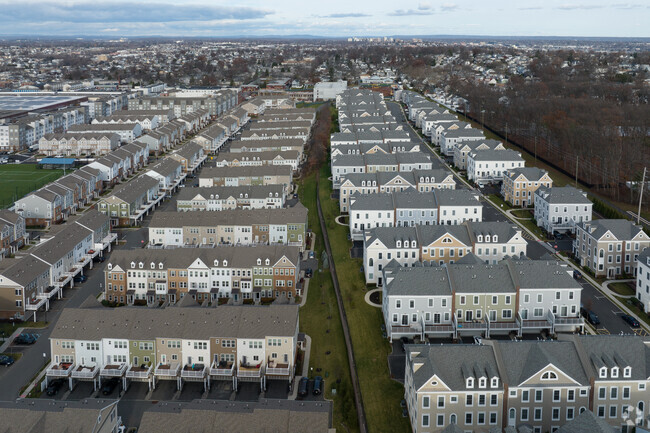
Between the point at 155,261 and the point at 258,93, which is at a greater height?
the point at 258,93

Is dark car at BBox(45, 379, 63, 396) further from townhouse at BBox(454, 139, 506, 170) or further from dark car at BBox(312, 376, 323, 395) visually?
townhouse at BBox(454, 139, 506, 170)

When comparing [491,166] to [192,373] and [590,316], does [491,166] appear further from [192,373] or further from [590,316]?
[192,373]

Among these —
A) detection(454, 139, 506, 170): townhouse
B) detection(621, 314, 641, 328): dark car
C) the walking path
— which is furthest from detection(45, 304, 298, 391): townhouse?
detection(454, 139, 506, 170): townhouse

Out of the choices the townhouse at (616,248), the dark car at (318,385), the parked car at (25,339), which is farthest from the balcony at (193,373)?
the townhouse at (616,248)

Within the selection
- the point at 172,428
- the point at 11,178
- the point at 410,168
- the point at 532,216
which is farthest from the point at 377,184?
the point at 11,178

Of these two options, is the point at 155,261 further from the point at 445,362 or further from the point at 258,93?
the point at 258,93

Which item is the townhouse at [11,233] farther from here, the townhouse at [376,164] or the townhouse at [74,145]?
the townhouse at [74,145]
